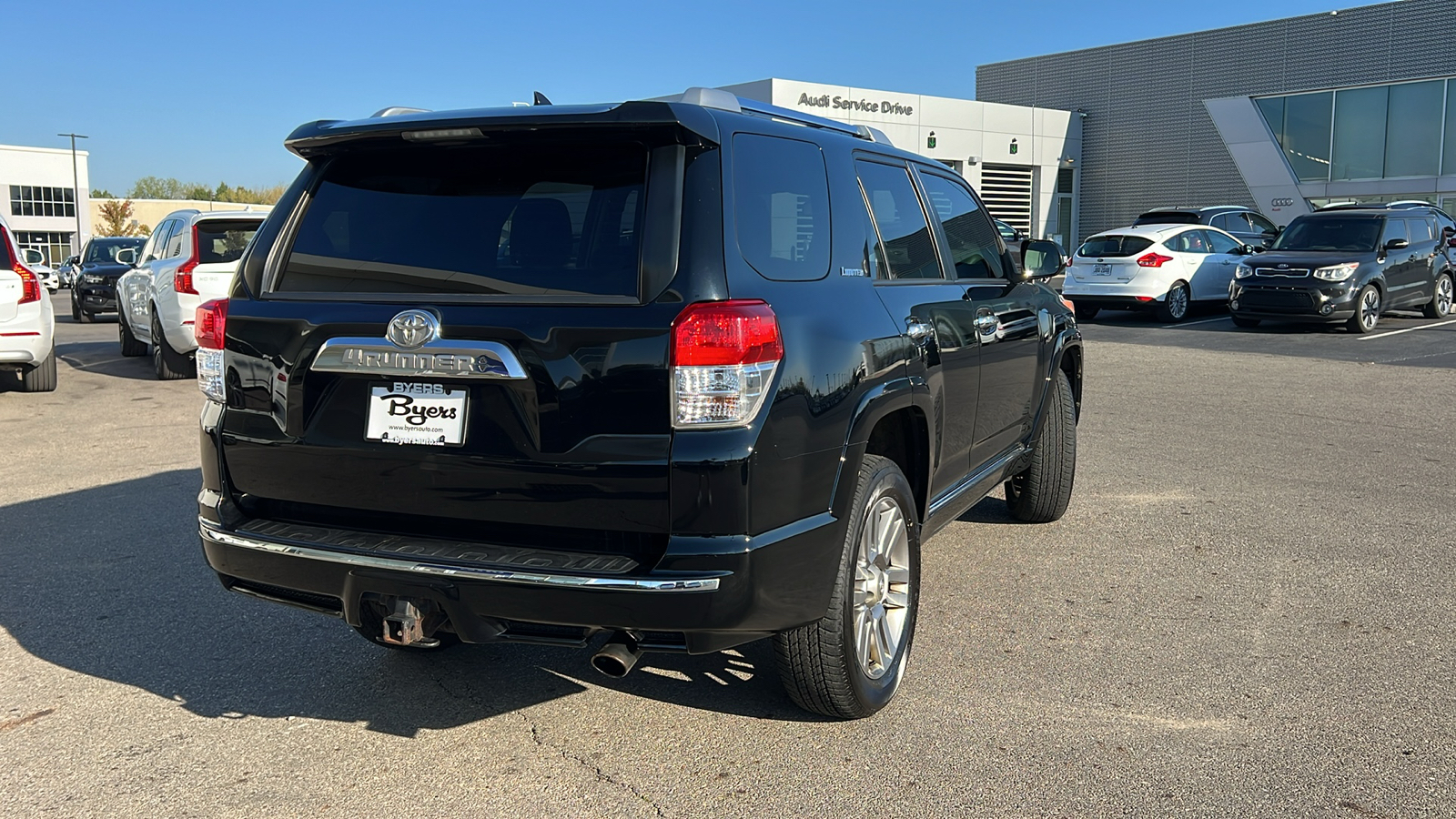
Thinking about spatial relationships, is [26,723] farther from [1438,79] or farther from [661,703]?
[1438,79]

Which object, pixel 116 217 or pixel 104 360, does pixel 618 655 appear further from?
pixel 116 217

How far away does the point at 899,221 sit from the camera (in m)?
4.43

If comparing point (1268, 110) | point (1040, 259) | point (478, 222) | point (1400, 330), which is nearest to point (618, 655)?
point (478, 222)

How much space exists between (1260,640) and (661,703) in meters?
2.32

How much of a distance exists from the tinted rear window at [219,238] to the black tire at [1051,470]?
8850 millimetres

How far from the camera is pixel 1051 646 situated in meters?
4.48

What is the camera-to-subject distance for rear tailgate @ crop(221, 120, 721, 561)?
307cm

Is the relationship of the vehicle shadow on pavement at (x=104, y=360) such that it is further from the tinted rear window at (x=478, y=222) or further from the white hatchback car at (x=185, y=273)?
the tinted rear window at (x=478, y=222)

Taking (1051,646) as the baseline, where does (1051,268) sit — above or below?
above

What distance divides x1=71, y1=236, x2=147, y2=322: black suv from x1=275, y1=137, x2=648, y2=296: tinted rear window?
20.9 m

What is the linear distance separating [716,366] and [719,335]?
3.2 inches

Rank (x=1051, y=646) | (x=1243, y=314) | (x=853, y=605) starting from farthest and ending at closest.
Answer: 1. (x=1243, y=314)
2. (x=1051, y=646)
3. (x=853, y=605)

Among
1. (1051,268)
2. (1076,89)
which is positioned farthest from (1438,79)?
(1051,268)

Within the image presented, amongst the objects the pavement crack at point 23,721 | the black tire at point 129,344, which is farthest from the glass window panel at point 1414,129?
the pavement crack at point 23,721
